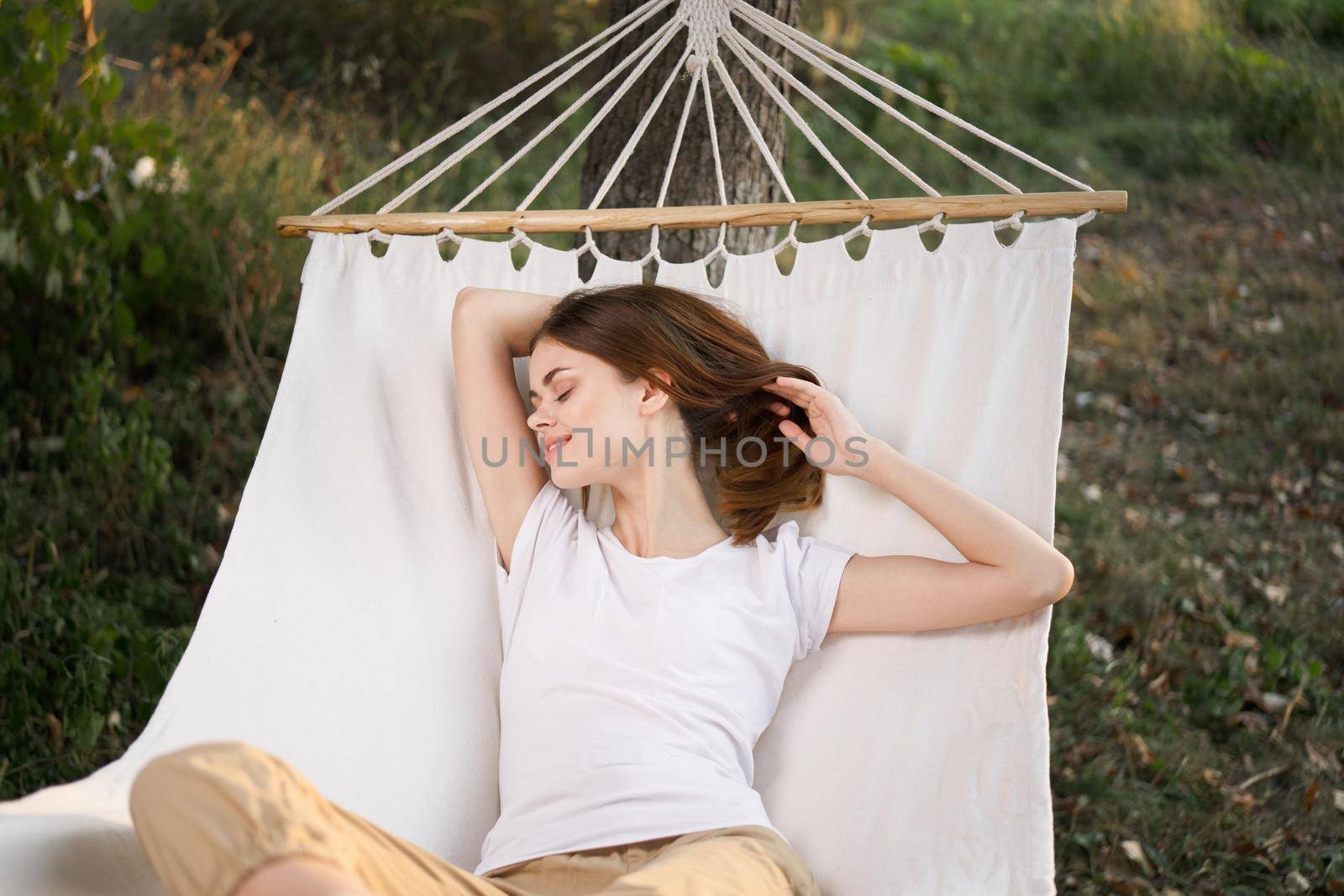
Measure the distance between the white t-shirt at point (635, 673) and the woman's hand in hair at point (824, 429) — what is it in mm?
112

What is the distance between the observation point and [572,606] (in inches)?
63.8

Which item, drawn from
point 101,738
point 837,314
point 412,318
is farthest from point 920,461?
point 101,738

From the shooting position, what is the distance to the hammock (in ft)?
5.21

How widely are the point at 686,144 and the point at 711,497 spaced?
871 mm

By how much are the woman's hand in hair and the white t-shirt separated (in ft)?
0.37

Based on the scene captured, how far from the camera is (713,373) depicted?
1732 mm

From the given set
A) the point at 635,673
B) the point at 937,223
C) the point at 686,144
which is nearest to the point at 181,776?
the point at 635,673

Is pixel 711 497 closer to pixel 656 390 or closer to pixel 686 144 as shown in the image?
pixel 656 390

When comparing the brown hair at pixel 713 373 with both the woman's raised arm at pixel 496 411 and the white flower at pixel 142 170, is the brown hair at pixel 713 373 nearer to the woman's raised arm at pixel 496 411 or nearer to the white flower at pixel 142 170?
the woman's raised arm at pixel 496 411

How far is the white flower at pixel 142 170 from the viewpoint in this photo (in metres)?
2.86

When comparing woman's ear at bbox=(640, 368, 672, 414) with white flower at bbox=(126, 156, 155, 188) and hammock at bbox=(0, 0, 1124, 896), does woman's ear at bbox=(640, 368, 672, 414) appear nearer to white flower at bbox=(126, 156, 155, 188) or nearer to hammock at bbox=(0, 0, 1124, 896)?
hammock at bbox=(0, 0, 1124, 896)

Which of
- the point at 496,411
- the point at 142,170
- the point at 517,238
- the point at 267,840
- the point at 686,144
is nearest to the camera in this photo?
the point at 267,840

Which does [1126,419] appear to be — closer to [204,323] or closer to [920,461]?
[920,461]

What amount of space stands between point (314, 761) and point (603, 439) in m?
0.58
